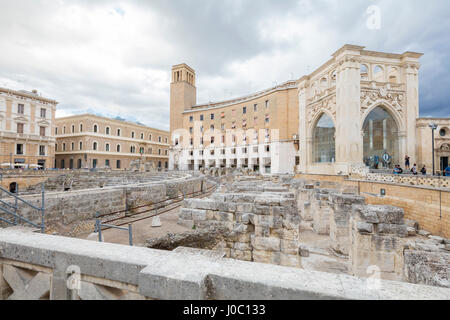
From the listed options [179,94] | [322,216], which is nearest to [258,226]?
[322,216]

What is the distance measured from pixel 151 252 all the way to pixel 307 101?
3000 centimetres

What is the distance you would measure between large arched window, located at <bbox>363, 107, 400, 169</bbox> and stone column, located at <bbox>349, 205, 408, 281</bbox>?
2099 centimetres

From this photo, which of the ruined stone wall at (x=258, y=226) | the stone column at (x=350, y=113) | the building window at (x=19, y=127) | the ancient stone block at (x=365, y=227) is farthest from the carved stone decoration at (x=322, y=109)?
the building window at (x=19, y=127)

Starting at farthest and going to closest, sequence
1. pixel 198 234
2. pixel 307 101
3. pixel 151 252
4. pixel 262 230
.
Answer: pixel 307 101, pixel 262 230, pixel 198 234, pixel 151 252

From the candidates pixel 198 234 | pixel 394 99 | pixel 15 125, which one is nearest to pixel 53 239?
pixel 198 234

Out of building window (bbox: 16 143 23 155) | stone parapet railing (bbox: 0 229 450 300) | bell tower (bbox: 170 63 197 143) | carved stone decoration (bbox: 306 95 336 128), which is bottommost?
stone parapet railing (bbox: 0 229 450 300)

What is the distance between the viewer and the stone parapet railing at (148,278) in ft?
4.27

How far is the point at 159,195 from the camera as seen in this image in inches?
357

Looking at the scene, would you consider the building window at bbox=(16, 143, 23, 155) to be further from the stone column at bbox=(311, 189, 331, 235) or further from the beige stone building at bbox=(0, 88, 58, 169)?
the stone column at bbox=(311, 189, 331, 235)

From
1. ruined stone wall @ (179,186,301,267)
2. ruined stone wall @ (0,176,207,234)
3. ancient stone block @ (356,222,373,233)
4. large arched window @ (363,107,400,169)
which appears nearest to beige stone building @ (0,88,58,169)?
ruined stone wall @ (0,176,207,234)

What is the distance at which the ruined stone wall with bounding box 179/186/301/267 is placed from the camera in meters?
5.05

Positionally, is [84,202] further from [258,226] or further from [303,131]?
[303,131]

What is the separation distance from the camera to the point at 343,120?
67.8 feet
